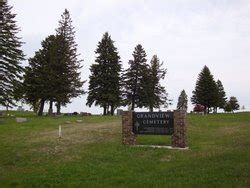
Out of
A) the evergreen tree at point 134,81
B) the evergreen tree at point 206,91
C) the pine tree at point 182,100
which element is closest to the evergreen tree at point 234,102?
the pine tree at point 182,100

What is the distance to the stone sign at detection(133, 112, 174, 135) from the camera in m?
21.2

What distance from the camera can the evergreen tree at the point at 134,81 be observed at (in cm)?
6278

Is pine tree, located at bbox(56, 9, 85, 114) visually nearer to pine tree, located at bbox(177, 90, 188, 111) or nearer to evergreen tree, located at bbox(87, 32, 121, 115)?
evergreen tree, located at bbox(87, 32, 121, 115)

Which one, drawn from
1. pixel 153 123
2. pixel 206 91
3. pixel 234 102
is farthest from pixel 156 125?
pixel 234 102

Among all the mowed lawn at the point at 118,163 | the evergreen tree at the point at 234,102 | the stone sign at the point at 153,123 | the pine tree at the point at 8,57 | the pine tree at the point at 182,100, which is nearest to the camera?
the mowed lawn at the point at 118,163

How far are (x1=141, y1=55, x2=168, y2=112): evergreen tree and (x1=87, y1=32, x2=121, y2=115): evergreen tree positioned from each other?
5435mm

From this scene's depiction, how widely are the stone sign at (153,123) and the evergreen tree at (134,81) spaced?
40630mm

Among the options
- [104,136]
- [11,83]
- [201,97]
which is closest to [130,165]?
[104,136]

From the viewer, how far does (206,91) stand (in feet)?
238

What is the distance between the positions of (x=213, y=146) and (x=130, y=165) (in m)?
5.99

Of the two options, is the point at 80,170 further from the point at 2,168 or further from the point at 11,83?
the point at 11,83

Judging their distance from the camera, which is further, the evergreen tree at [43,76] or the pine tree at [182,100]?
the pine tree at [182,100]

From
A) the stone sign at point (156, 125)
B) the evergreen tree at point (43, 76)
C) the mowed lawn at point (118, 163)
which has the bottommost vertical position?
the mowed lawn at point (118, 163)

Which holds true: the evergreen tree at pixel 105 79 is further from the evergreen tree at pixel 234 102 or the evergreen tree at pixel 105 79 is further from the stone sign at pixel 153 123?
the evergreen tree at pixel 234 102
